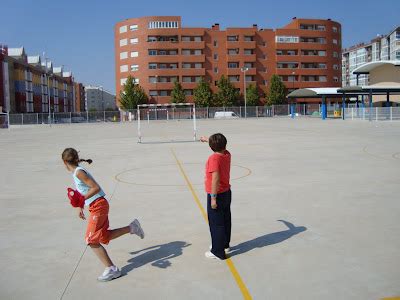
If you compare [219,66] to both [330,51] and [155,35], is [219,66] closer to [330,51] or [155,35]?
[155,35]

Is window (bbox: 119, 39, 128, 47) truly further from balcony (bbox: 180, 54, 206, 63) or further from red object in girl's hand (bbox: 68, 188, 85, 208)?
red object in girl's hand (bbox: 68, 188, 85, 208)

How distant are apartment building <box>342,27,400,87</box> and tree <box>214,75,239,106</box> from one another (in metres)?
46.1

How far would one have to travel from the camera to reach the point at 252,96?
95.2m

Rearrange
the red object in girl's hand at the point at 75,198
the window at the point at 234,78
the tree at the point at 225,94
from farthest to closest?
the window at the point at 234,78, the tree at the point at 225,94, the red object in girl's hand at the point at 75,198

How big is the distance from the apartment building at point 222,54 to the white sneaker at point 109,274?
298 ft

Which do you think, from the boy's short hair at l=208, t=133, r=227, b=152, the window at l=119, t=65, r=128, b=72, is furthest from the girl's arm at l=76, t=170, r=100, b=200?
the window at l=119, t=65, r=128, b=72

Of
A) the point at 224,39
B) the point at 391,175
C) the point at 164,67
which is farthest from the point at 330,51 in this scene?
the point at 391,175

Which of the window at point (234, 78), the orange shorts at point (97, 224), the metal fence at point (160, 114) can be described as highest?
the window at point (234, 78)

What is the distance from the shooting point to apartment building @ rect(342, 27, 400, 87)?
131062mm

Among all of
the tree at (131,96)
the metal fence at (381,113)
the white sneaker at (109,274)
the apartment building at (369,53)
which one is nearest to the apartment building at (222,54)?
the tree at (131,96)

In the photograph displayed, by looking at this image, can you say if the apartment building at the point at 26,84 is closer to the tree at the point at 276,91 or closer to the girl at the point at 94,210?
the tree at the point at 276,91

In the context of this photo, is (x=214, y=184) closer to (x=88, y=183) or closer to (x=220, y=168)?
(x=220, y=168)

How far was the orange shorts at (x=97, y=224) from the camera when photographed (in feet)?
15.9

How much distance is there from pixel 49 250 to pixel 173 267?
73.5 inches
